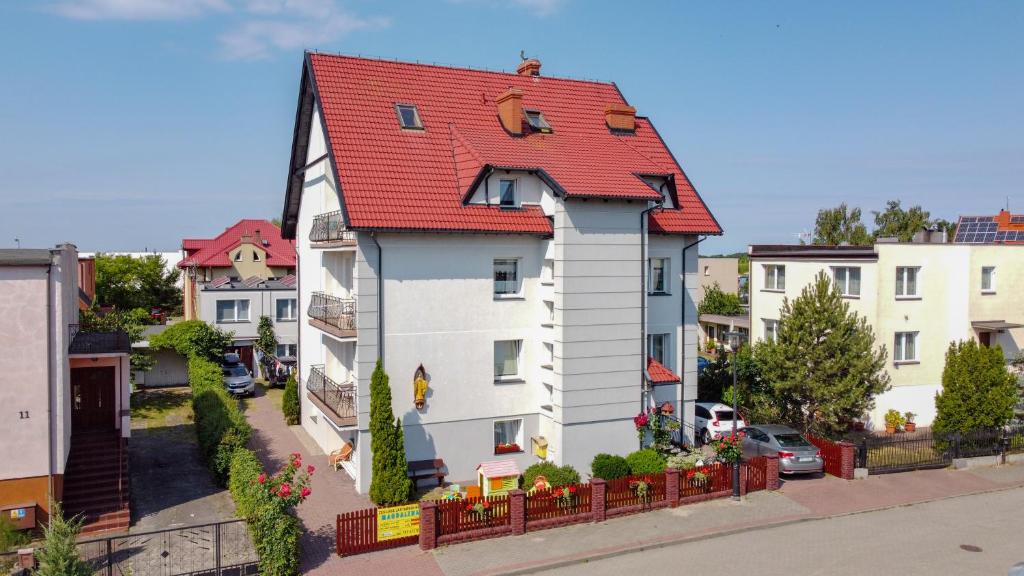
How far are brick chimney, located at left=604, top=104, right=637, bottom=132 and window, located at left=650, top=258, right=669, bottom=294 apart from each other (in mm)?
5490

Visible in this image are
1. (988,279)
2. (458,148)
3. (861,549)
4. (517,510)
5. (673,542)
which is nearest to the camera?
(861,549)

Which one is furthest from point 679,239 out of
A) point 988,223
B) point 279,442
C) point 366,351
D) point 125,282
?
point 125,282

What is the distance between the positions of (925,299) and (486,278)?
754 inches

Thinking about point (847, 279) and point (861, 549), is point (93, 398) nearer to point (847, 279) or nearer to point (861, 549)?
point (861, 549)

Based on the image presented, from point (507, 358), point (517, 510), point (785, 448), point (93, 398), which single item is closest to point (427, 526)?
point (517, 510)

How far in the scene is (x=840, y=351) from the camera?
26.2 m

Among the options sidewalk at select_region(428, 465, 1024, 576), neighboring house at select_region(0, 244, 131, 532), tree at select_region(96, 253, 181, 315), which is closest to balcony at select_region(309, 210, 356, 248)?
neighboring house at select_region(0, 244, 131, 532)

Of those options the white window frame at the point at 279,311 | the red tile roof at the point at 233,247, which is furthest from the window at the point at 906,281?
the red tile roof at the point at 233,247

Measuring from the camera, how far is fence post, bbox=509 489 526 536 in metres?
19.0

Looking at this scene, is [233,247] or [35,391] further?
[233,247]

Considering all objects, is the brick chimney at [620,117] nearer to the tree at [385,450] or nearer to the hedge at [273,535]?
the tree at [385,450]

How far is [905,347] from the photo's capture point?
30875mm

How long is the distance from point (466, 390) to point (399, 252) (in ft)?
15.1

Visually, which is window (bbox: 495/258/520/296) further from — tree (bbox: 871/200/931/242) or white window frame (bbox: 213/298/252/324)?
tree (bbox: 871/200/931/242)
